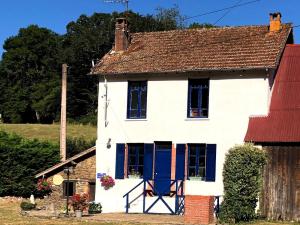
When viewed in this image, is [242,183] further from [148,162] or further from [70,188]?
[70,188]

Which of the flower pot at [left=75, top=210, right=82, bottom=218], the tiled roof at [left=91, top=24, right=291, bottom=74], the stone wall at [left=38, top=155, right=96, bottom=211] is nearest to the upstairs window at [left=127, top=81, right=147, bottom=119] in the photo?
the tiled roof at [left=91, top=24, right=291, bottom=74]

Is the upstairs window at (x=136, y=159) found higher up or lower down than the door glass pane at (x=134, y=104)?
lower down

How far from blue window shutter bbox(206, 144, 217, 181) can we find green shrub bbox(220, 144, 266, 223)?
2344 mm

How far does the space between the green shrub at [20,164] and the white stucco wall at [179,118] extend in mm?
7088

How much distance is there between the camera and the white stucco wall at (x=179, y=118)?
81.9 ft

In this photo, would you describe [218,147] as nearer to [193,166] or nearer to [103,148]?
[193,166]

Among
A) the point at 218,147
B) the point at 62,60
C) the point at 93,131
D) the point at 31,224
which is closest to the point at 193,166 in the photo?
the point at 218,147

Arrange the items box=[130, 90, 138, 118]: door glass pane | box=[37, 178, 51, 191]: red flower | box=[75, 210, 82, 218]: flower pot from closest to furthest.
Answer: box=[75, 210, 82, 218]: flower pot → box=[130, 90, 138, 118]: door glass pane → box=[37, 178, 51, 191]: red flower

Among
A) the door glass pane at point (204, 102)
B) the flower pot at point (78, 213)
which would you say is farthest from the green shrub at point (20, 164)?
the door glass pane at point (204, 102)

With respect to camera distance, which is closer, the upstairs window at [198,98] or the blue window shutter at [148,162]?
the upstairs window at [198,98]

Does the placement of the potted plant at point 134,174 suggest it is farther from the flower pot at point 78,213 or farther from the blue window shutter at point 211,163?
the flower pot at point 78,213

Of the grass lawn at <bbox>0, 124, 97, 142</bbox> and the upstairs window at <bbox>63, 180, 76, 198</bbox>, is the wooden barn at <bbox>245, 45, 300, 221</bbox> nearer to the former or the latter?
the upstairs window at <bbox>63, 180, 76, 198</bbox>

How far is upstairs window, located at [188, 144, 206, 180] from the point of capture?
84.4 feet

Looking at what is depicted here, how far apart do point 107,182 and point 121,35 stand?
25.3 ft
